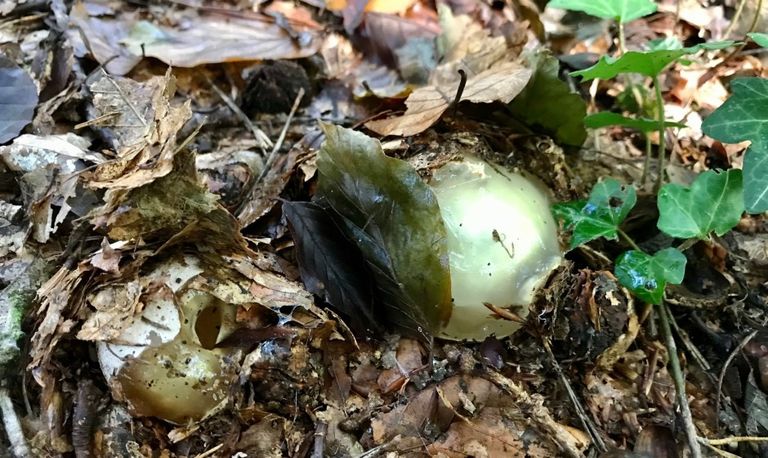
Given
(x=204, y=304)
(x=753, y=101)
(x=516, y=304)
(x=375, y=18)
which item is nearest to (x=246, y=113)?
(x=375, y=18)

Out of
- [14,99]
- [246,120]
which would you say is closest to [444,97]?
[246,120]

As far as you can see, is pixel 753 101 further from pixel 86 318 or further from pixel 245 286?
pixel 86 318

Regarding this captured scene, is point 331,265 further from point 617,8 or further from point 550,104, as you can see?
point 617,8

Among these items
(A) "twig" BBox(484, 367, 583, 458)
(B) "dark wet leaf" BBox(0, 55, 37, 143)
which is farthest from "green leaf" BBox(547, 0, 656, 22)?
(B) "dark wet leaf" BBox(0, 55, 37, 143)

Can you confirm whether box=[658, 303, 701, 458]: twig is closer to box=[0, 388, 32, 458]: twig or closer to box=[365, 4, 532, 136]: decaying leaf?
box=[365, 4, 532, 136]: decaying leaf

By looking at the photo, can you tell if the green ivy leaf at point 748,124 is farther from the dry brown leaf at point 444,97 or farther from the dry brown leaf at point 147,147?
the dry brown leaf at point 147,147

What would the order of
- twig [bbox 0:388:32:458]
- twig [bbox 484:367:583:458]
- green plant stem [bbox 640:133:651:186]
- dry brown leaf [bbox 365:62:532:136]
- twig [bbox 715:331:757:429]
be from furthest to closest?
green plant stem [bbox 640:133:651:186]
dry brown leaf [bbox 365:62:532:136]
twig [bbox 715:331:757:429]
twig [bbox 484:367:583:458]
twig [bbox 0:388:32:458]

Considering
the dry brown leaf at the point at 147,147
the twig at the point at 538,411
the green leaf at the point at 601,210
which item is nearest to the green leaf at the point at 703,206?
the green leaf at the point at 601,210
